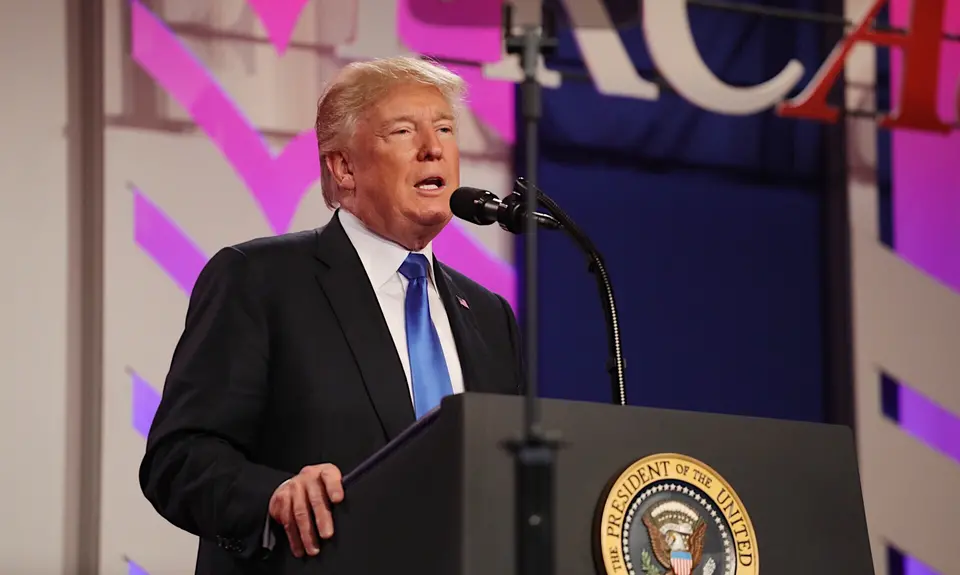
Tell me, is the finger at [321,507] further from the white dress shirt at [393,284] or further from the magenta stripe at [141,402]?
the magenta stripe at [141,402]

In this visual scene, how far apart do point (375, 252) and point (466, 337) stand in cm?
22

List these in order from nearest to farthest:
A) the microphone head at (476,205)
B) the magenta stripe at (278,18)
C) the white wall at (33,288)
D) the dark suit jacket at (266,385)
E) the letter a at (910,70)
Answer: the microphone head at (476,205), the dark suit jacket at (266,385), the white wall at (33,288), the magenta stripe at (278,18), the letter a at (910,70)

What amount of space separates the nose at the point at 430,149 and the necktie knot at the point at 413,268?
0.59 ft

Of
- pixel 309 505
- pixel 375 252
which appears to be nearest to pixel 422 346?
pixel 375 252

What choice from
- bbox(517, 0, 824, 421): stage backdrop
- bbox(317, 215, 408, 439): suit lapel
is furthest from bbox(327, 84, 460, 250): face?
bbox(517, 0, 824, 421): stage backdrop

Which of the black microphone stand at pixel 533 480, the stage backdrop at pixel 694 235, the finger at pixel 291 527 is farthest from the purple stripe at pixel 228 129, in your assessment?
the black microphone stand at pixel 533 480

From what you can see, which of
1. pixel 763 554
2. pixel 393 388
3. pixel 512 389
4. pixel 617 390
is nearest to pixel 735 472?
pixel 763 554

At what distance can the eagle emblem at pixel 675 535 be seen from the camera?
1464mm

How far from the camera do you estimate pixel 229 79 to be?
11.2 feet

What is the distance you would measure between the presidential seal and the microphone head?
16.5 inches

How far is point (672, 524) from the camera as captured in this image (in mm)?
1489

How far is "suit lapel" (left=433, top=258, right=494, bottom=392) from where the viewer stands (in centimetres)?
225

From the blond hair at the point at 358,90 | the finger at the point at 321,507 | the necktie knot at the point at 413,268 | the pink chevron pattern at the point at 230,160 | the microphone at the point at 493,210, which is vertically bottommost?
the finger at the point at 321,507

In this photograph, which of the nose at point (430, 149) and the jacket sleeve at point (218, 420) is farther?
the nose at point (430, 149)
